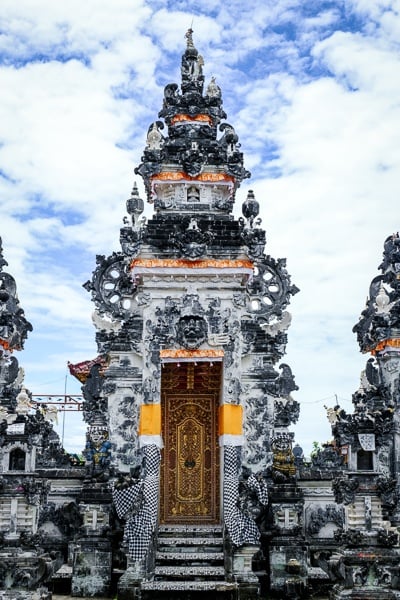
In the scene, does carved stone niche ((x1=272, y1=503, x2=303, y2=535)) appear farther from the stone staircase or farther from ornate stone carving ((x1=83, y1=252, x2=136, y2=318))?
ornate stone carving ((x1=83, y1=252, x2=136, y2=318))

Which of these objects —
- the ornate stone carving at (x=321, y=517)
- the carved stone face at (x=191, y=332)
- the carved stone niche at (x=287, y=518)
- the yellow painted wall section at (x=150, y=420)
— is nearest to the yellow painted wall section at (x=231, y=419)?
the yellow painted wall section at (x=150, y=420)

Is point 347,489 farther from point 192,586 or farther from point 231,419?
point 231,419

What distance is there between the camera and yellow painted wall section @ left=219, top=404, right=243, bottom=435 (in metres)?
16.5

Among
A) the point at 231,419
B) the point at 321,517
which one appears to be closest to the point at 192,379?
the point at 231,419

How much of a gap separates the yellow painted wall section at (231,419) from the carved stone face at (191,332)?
5.02 feet

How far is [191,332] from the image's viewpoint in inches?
659

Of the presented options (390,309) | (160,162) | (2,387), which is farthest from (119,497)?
(160,162)

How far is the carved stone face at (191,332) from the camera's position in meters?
16.7

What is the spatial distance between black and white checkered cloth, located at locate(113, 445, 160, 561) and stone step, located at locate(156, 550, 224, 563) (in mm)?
643

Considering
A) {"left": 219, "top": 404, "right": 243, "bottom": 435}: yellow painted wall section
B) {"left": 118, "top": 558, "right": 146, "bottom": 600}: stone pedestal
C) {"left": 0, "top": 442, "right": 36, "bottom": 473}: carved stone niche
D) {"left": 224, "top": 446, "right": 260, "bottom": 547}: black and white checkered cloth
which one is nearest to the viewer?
{"left": 0, "top": 442, "right": 36, "bottom": 473}: carved stone niche

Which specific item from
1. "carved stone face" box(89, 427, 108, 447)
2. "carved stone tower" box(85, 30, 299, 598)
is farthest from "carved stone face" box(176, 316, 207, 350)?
"carved stone face" box(89, 427, 108, 447)

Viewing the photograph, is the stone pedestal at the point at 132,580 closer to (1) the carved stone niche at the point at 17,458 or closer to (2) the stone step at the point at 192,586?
(2) the stone step at the point at 192,586

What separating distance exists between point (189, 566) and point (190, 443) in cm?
330

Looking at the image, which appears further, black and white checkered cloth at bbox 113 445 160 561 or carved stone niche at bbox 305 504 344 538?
carved stone niche at bbox 305 504 344 538
